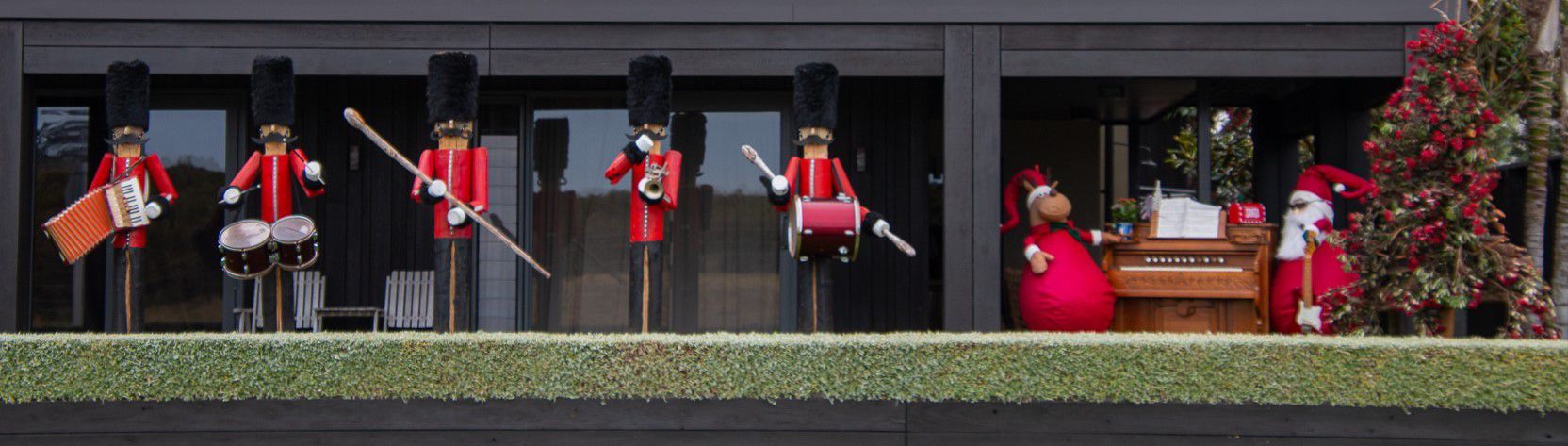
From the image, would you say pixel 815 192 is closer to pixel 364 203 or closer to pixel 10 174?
pixel 364 203

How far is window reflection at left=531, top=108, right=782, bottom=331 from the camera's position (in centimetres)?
687

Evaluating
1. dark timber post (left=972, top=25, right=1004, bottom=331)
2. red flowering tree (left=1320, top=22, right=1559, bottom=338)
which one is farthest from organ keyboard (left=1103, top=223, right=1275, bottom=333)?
dark timber post (left=972, top=25, right=1004, bottom=331)

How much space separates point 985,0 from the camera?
5.67 m

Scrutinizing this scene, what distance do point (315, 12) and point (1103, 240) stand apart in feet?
14.3

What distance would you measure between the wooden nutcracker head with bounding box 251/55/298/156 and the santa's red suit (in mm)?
3954

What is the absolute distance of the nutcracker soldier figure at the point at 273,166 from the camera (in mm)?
5445

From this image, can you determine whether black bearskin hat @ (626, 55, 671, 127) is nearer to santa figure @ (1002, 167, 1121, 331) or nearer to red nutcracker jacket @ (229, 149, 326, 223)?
red nutcracker jacket @ (229, 149, 326, 223)

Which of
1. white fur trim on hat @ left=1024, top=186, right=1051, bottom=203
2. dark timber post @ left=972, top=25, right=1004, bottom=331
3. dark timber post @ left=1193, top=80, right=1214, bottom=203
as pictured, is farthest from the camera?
dark timber post @ left=1193, top=80, right=1214, bottom=203

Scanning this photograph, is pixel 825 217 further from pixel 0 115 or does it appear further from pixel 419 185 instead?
pixel 0 115

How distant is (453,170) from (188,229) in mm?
2426

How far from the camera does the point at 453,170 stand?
18.2 ft

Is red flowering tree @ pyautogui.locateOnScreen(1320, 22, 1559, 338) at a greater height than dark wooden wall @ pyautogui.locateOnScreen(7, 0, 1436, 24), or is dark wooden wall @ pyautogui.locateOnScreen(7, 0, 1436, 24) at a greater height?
dark wooden wall @ pyautogui.locateOnScreen(7, 0, 1436, 24)

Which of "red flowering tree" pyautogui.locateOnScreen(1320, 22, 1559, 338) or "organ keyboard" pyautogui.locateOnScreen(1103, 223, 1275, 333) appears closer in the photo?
"red flowering tree" pyautogui.locateOnScreen(1320, 22, 1559, 338)

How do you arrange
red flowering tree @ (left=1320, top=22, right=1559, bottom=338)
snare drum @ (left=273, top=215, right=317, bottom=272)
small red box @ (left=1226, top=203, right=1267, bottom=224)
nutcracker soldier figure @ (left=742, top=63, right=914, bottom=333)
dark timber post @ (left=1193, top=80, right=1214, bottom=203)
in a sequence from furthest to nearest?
1. dark timber post @ (left=1193, top=80, right=1214, bottom=203)
2. small red box @ (left=1226, top=203, right=1267, bottom=224)
3. snare drum @ (left=273, top=215, right=317, bottom=272)
4. nutcracker soldier figure @ (left=742, top=63, right=914, bottom=333)
5. red flowering tree @ (left=1320, top=22, right=1559, bottom=338)
